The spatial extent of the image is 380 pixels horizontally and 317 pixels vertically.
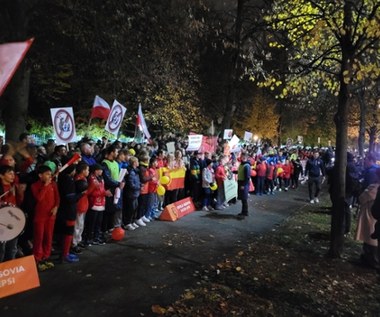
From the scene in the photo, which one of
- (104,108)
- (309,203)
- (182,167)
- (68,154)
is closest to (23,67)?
(104,108)

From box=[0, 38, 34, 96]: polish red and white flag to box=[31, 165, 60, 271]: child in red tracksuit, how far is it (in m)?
2.20

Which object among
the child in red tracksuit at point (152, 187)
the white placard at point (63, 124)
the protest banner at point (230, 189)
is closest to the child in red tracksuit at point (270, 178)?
the protest banner at point (230, 189)

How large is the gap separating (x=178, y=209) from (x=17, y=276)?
632 centimetres

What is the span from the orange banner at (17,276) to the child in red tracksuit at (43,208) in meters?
0.85

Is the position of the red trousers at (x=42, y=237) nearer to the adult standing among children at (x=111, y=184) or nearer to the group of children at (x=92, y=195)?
the group of children at (x=92, y=195)

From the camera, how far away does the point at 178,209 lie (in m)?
11.5

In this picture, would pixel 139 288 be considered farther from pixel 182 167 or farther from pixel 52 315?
pixel 182 167

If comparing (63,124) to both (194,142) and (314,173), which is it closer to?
(194,142)

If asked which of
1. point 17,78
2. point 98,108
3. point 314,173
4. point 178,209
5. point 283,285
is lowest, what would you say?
point 283,285

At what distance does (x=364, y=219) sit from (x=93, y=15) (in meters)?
8.02

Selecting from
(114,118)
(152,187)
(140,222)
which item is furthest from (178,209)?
(114,118)

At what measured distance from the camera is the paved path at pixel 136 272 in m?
5.34

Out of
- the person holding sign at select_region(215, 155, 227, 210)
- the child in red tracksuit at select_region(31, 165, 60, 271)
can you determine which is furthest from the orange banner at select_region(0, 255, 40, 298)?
the person holding sign at select_region(215, 155, 227, 210)

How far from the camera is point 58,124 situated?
8438 mm
